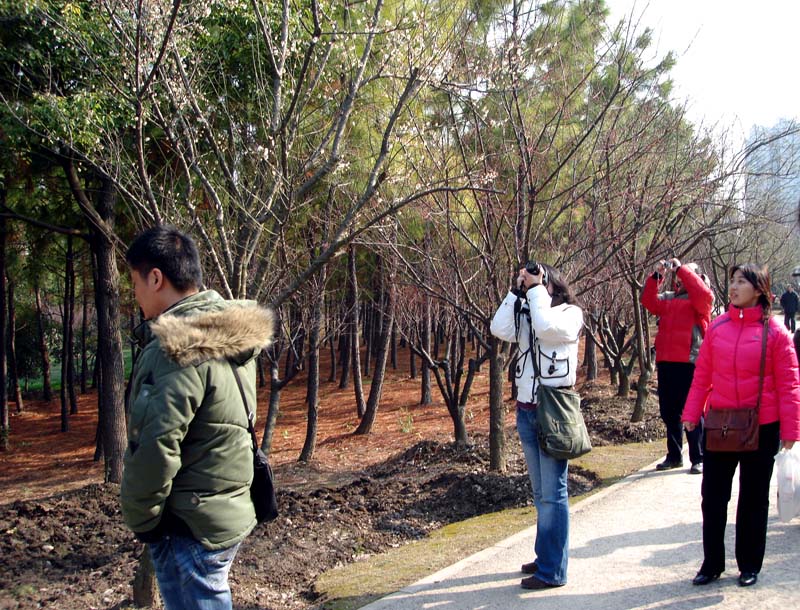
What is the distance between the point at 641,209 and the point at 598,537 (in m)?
4.06

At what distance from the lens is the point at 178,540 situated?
8.04ft

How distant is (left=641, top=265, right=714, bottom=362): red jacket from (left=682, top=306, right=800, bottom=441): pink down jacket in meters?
2.13

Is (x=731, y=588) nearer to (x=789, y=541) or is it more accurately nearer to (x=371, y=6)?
(x=789, y=541)

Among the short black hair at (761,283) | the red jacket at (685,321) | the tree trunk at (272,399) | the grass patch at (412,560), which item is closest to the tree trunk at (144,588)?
the grass patch at (412,560)

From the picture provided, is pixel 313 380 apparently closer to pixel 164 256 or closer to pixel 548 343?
pixel 548 343

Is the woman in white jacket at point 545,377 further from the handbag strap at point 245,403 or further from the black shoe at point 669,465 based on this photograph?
the black shoe at point 669,465

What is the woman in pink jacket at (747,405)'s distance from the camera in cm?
368

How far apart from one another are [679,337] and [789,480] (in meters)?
2.36

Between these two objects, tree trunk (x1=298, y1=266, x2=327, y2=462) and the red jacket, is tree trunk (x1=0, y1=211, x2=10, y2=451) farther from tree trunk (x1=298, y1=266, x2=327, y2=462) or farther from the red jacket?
the red jacket

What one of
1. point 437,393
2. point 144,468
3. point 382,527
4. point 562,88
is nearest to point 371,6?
point 562,88

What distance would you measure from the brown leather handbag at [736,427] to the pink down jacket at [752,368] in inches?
1.0

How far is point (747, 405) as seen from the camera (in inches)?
147

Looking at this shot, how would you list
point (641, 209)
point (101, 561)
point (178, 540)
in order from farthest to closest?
point (641, 209) → point (101, 561) → point (178, 540)

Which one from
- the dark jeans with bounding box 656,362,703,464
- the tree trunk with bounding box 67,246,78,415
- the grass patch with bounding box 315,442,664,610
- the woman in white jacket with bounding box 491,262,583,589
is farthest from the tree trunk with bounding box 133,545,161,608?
the tree trunk with bounding box 67,246,78,415
